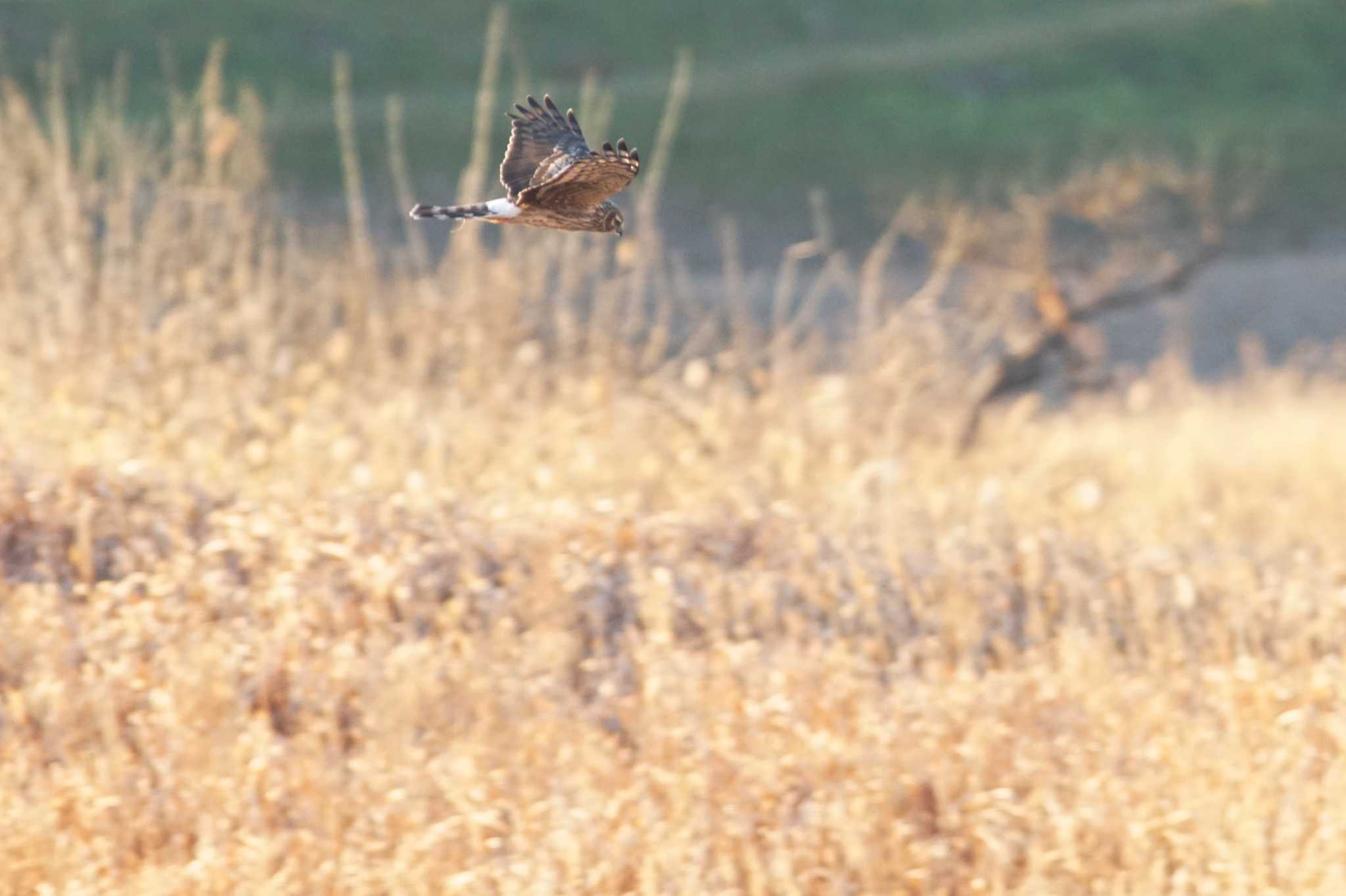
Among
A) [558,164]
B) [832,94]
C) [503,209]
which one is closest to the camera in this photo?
[503,209]

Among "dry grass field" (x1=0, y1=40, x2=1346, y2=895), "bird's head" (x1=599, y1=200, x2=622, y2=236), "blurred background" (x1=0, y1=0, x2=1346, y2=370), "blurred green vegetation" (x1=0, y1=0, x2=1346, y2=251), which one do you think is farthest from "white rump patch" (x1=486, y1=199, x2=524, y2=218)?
"blurred green vegetation" (x1=0, y1=0, x2=1346, y2=251)

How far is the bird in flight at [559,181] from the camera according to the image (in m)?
2.20

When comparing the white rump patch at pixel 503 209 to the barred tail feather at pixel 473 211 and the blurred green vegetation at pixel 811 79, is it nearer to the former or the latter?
the barred tail feather at pixel 473 211

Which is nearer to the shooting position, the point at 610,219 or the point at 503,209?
the point at 503,209

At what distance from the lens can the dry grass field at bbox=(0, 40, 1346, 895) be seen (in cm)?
376

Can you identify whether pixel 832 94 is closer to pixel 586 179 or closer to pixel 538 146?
pixel 538 146

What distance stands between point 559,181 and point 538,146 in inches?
8.4

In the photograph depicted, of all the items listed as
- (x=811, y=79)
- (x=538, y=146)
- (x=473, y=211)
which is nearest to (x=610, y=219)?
(x=538, y=146)

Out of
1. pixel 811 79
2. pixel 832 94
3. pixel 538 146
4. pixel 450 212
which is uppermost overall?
pixel 811 79

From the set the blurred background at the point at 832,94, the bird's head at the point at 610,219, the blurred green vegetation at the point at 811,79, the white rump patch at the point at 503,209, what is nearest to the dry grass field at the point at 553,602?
the bird's head at the point at 610,219

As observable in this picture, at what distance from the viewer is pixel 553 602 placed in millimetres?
4918

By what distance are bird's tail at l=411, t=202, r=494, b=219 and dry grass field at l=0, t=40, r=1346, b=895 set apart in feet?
5.85

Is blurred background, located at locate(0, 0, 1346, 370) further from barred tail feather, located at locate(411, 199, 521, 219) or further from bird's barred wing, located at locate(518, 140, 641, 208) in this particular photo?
barred tail feather, located at locate(411, 199, 521, 219)

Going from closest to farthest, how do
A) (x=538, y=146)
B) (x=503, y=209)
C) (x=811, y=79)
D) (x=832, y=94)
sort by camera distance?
1. (x=503, y=209)
2. (x=538, y=146)
3. (x=832, y=94)
4. (x=811, y=79)
